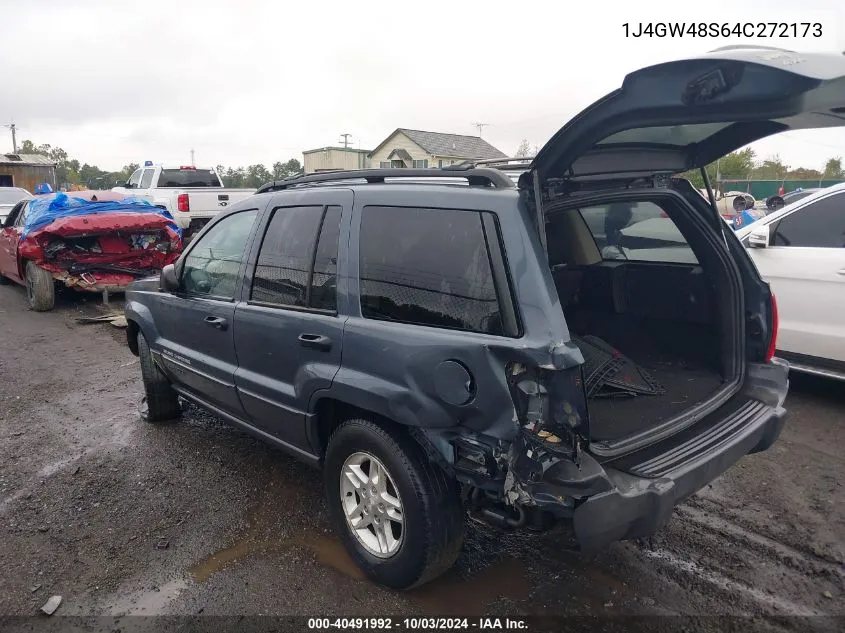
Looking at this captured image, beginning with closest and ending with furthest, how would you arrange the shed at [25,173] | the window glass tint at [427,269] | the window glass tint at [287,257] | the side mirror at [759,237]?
the window glass tint at [427,269] < the window glass tint at [287,257] < the side mirror at [759,237] < the shed at [25,173]

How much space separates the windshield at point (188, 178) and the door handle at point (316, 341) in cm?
1333

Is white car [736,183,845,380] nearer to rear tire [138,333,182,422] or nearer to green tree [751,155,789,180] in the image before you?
rear tire [138,333,182,422]

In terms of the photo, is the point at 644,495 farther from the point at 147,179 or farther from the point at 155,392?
the point at 147,179

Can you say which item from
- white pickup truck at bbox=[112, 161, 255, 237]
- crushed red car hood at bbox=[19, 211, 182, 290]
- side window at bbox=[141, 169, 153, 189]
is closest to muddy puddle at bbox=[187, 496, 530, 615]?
crushed red car hood at bbox=[19, 211, 182, 290]

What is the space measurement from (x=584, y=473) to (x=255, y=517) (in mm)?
2080

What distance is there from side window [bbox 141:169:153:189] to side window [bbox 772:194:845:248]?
1370 centimetres

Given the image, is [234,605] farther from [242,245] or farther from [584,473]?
[242,245]

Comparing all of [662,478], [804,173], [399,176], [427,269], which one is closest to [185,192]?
[399,176]

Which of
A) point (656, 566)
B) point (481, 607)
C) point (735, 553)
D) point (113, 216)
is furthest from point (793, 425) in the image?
point (113, 216)

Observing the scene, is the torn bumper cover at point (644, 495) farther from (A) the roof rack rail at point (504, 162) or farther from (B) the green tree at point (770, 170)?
(B) the green tree at point (770, 170)

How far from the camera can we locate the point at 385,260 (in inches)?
110

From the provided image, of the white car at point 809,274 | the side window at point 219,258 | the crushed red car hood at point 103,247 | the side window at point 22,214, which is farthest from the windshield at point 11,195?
the white car at point 809,274

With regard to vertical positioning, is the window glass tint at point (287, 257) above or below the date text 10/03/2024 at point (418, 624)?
above

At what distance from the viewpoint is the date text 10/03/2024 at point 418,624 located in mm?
2623
